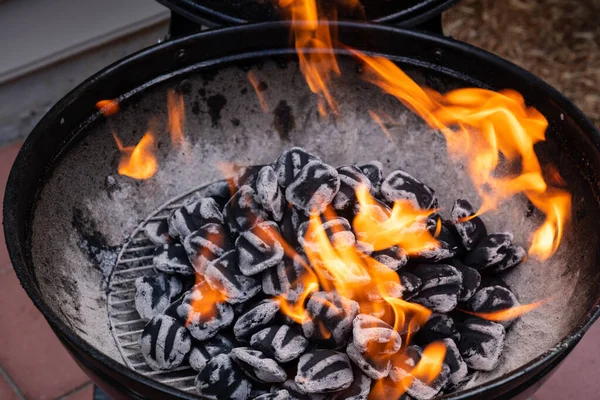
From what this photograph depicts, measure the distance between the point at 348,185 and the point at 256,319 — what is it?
346mm

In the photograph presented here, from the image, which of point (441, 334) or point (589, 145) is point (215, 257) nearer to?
point (441, 334)

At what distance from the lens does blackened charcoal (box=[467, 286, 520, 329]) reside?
4.34 ft

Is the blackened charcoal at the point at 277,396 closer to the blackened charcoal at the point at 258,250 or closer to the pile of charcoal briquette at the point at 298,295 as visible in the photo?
the pile of charcoal briquette at the point at 298,295

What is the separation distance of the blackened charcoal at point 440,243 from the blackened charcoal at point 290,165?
298 millimetres

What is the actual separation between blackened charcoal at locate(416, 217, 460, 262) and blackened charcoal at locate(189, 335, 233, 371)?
1.38 feet

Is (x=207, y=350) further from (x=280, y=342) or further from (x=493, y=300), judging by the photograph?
(x=493, y=300)

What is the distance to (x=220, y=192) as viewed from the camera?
61.1 inches

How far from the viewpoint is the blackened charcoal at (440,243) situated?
1346 mm

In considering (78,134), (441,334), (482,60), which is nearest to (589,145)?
(482,60)

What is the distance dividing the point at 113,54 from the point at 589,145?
75.0 inches

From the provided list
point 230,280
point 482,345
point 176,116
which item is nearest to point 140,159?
point 176,116

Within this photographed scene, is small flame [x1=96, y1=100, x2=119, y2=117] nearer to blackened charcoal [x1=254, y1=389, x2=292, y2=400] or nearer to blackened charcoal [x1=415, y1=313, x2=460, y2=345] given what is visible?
blackened charcoal [x1=254, y1=389, x2=292, y2=400]

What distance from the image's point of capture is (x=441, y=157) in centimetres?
162

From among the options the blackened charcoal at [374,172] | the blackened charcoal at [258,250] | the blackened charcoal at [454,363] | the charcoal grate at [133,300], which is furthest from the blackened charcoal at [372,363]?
the blackened charcoal at [374,172]
